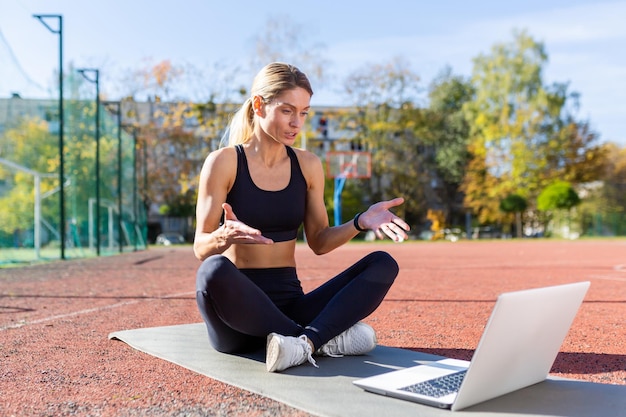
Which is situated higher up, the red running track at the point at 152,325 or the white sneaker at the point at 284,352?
the white sneaker at the point at 284,352

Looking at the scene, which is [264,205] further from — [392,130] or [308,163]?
[392,130]

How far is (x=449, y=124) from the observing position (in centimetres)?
4625

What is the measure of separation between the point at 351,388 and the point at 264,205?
106 cm

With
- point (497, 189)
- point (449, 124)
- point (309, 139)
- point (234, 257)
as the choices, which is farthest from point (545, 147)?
point (234, 257)

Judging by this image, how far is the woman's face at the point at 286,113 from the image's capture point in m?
3.45

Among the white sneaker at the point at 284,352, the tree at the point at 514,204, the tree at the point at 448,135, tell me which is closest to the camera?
the white sneaker at the point at 284,352

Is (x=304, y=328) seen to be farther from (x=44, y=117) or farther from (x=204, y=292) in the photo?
(x=44, y=117)

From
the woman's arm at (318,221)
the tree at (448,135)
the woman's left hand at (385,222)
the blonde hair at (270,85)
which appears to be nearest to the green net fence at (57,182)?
the blonde hair at (270,85)

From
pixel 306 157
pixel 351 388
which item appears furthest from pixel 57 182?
pixel 351 388

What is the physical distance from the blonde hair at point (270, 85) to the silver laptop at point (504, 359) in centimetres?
139

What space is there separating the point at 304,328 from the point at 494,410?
43.3 inches

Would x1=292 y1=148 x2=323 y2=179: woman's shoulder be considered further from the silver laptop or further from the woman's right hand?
the silver laptop

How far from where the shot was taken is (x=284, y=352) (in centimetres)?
306

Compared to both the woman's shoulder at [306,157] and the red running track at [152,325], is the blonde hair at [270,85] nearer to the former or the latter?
the woman's shoulder at [306,157]
